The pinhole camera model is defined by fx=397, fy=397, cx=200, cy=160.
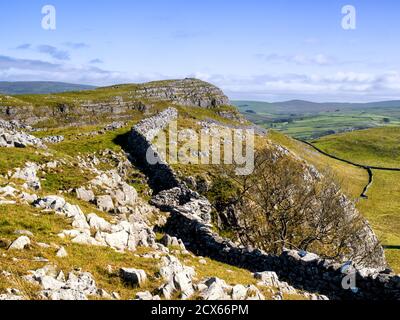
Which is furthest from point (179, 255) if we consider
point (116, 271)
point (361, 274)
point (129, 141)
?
point (129, 141)

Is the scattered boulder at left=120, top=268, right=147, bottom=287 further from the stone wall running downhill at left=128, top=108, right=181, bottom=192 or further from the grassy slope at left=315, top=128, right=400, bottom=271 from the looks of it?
the grassy slope at left=315, top=128, right=400, bottom=271

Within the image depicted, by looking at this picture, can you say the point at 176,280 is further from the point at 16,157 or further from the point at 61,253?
the point at 16,157

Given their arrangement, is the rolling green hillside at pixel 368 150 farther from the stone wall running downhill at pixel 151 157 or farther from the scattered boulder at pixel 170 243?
the scattered boulder at pixel 170 243

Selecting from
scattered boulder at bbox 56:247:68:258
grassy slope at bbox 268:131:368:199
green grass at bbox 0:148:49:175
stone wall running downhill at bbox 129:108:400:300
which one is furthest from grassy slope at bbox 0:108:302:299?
grassy slope at bbox 268:131:368:199

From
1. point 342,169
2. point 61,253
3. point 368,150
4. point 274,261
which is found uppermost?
point 61,253

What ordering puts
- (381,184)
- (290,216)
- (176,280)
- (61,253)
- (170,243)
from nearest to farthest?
(176,280)
(61,253)
(170,243)
(290,216)
(381,184)

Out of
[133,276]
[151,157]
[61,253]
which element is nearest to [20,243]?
[61,253]
